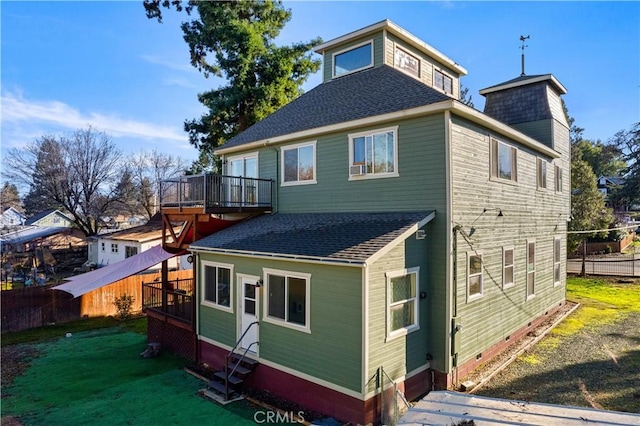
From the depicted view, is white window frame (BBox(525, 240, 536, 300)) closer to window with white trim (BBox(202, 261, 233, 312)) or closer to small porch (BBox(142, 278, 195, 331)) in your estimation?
window with white trim (BBox(202, 261, 233, 312))

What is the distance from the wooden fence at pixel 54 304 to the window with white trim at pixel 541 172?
18137mm

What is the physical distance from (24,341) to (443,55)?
19.3 metres

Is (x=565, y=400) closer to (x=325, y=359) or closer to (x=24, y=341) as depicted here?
(x=325, y=359)

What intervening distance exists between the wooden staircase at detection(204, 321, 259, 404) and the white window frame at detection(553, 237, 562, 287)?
12719 mm

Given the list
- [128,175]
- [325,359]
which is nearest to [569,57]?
[325,359]

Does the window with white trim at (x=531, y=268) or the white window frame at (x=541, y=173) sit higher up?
the white window frame at (x=541, y=173)

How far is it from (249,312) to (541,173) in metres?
11.9

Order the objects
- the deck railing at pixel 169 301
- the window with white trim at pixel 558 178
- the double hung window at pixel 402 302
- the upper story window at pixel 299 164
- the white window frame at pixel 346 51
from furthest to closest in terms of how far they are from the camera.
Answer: the window with white trim at pixel 558 178 < the white window frame at pixel 346 51 < the deck railing at pixel 169 301 < the upper story window at pixel 299 164 < the double hung window at pixel 402 302

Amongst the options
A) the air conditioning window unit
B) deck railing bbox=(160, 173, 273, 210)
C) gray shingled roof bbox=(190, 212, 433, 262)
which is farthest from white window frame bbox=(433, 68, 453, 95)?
deck railing bbox=(160, 173, 273, 210)

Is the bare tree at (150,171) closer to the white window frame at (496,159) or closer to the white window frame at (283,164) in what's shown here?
the white window frame at (283,164)

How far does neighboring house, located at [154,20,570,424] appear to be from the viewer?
7.85m

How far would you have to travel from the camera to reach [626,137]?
34344 millimetres

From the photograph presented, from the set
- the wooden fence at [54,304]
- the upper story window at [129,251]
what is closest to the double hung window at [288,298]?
the wooden fence at [54,304]

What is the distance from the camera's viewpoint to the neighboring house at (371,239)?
7848mm
